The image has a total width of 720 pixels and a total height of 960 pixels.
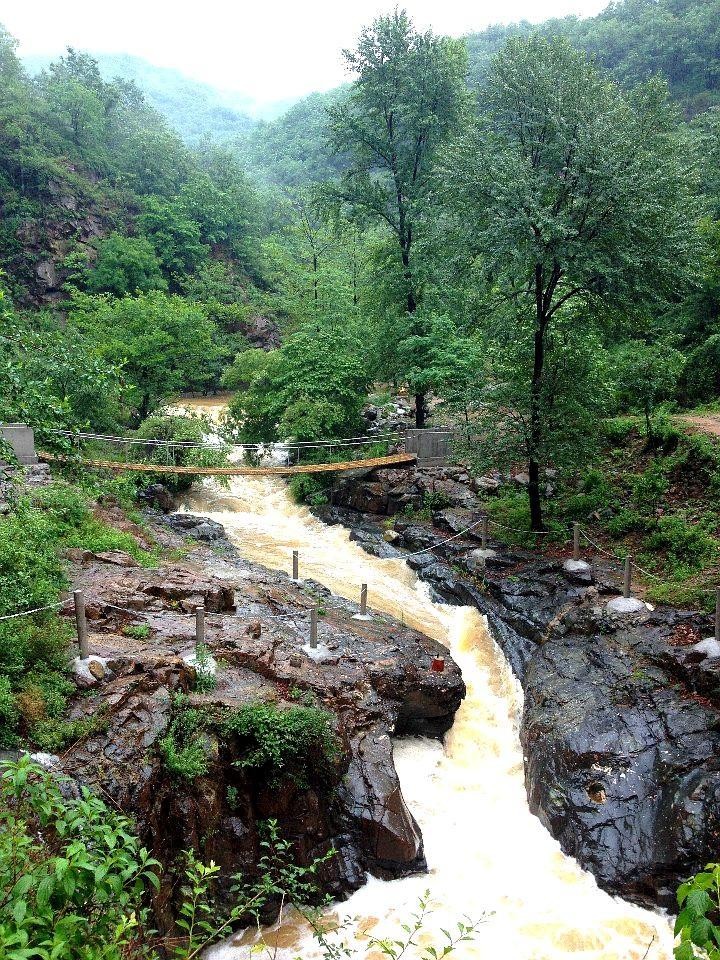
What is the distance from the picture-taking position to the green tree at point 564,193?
39.8ft

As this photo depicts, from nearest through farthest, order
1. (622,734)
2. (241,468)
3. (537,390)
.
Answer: (622,734), (537,390), (241,468)

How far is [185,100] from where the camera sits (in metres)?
116

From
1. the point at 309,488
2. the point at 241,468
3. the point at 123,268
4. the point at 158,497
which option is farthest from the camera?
the point at 123,268

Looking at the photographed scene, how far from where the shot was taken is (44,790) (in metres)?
3.88

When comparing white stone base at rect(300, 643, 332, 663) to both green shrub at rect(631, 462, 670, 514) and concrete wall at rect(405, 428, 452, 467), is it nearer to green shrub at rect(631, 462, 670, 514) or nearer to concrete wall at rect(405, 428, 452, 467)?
green shrub at rect(631, 462, 670, 514)

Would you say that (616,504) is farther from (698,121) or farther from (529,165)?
(698,121)

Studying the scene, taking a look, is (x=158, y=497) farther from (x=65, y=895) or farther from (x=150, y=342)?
(x=65, y=895)

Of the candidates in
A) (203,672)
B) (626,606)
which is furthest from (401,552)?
(203,672)

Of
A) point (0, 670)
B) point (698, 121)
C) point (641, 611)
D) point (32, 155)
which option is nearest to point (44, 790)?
point (0, 670)

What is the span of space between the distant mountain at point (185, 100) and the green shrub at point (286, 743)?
332 ft

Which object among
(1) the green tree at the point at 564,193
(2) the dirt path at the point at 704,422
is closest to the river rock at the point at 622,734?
(1) the green tree at the point at 564,193

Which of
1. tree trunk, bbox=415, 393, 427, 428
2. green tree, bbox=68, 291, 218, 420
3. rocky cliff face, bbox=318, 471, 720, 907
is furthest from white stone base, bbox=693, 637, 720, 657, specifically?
green tree, bbox=68, 291, 218, 420

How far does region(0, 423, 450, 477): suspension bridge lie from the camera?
16395 millimetres

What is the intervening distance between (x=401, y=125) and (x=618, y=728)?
17.3m
